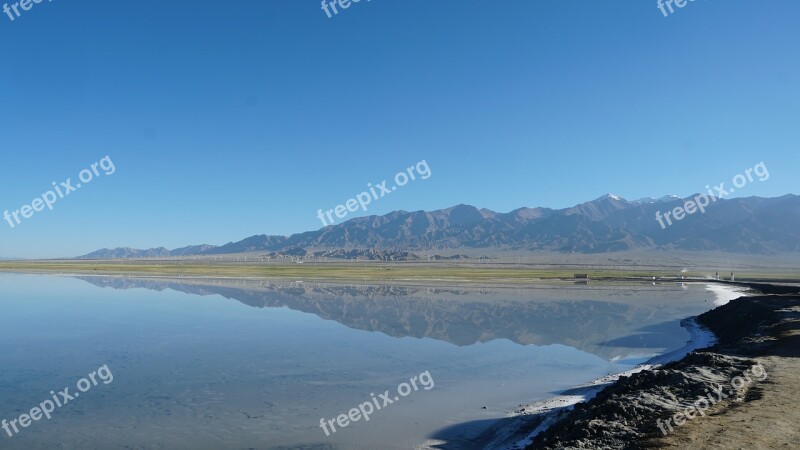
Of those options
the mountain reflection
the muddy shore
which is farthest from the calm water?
the muddy shore

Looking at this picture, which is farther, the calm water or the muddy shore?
the calm water

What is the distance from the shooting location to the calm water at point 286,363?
36.5 ft

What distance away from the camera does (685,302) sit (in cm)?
4447

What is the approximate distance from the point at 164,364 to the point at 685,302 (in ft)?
141

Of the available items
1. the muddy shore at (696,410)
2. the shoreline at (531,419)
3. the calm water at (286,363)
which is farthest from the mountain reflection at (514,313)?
the muddy shore at (696,410)

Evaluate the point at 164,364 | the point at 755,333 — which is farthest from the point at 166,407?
the point at 755,333

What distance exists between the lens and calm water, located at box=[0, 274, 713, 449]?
1112cm

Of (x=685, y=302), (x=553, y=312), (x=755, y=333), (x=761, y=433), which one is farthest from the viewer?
(x=685, y=302)

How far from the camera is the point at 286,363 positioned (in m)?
17.7

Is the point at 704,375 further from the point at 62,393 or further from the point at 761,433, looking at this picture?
the point at 62,393

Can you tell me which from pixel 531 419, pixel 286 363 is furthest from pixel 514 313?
pixel 531 419

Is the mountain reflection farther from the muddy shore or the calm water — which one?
the muddy shore

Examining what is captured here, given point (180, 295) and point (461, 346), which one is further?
point (180, 295)

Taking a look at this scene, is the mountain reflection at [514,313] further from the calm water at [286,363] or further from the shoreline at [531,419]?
the shoreline at [531,419]
